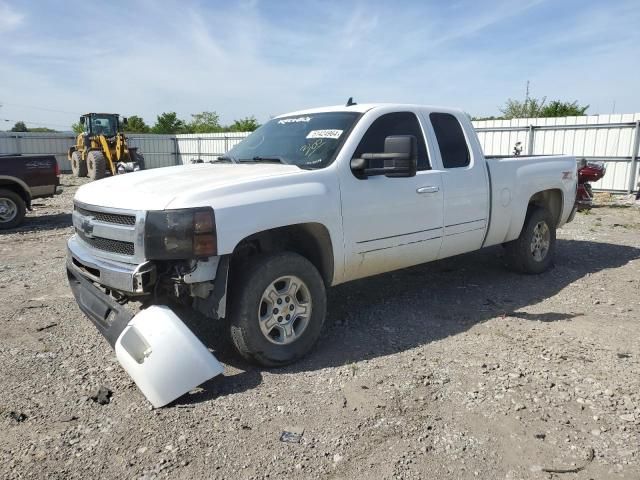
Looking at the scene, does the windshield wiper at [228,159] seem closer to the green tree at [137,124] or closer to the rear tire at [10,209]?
the rear tire at [10,209]

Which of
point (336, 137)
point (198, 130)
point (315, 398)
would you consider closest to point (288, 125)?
point (336, 137)

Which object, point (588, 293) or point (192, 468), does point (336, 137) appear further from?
point (588, 293)

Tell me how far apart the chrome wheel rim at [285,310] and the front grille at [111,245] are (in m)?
0.96

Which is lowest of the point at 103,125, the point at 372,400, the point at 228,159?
the point at 372,400

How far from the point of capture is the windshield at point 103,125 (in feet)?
70.1

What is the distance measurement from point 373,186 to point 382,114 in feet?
2.48

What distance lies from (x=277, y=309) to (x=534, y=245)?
156 inches

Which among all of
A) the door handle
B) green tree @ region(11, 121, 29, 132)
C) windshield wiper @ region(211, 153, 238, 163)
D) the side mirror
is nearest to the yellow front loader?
windshield wiper @ region(211, 153, 238, 163)

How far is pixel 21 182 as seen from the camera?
32.9ft

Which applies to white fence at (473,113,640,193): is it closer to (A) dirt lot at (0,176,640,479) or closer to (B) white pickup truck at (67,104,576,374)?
(A) dirt lot at (0,176,640,479)

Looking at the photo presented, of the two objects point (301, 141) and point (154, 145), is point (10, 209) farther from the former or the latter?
point (154, 145)

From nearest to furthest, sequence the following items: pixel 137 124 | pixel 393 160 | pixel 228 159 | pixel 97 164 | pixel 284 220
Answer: pixel 284 220
pixel 393 160
pixel 228 159
pixel 97 164
pixel 137 124

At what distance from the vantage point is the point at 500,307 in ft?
16.9

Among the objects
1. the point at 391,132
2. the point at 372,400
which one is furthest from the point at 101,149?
the point at 372,400
